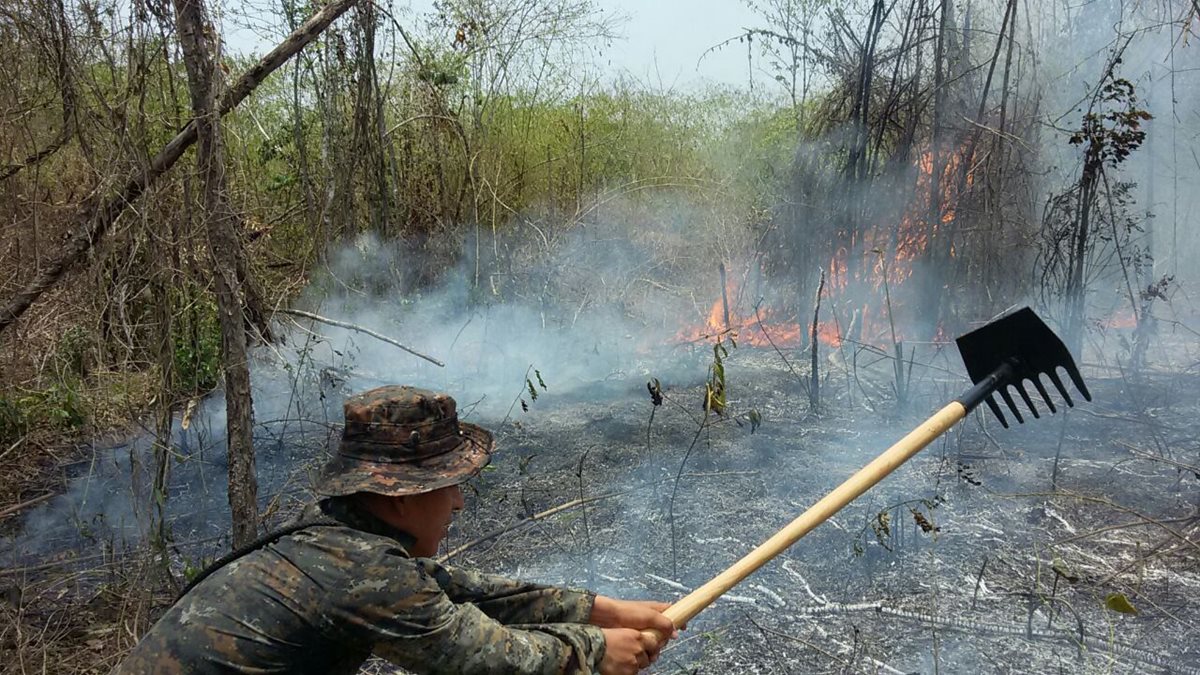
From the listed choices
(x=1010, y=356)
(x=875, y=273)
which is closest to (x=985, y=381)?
(x=1010, y=356)

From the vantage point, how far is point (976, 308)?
25.6 feet

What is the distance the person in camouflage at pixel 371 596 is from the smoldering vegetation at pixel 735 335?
1608 mm

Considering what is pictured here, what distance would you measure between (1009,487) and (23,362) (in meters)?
6.31

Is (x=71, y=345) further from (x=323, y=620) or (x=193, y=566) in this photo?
(x=323, y=620)

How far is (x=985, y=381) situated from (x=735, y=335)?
13.2ft

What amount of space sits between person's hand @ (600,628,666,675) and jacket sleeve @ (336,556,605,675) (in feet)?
0.68

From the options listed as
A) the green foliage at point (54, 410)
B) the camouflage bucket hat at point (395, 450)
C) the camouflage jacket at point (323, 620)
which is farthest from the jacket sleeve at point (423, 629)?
the green foliage at point (54, 410)

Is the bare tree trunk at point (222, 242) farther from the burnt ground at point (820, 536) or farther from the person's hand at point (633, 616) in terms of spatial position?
the person's hand at point (633, 616)

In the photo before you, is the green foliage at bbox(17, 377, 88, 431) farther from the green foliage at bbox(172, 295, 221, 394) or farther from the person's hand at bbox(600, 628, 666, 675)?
the person's hand at bbox(600, 628, 666, 675)

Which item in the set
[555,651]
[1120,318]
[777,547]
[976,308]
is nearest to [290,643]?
[555,651]

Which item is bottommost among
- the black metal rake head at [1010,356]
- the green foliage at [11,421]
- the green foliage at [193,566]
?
the green foliage at [193,566]

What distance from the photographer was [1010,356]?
9.43 feet

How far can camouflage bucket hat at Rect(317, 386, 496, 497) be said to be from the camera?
178 centimetres

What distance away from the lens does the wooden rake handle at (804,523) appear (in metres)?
2.14
